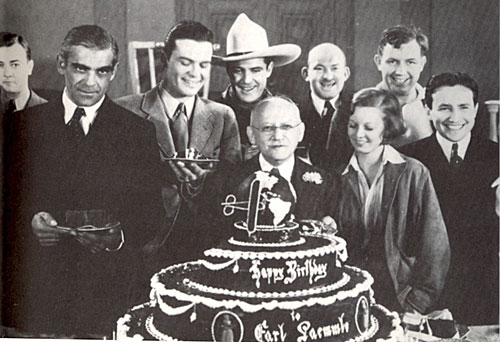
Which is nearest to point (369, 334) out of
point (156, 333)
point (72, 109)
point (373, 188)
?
point (373, 188)

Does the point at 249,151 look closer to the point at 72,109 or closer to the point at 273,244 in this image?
the point at 273,244

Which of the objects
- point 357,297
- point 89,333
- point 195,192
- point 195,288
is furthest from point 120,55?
point 357,297

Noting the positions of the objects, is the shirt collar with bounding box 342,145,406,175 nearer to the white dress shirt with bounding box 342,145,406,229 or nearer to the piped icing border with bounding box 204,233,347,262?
the white dress shirt with bounding box 342,145,406,229

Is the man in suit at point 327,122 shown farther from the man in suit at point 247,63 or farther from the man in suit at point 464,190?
the man in suit at point 464,190

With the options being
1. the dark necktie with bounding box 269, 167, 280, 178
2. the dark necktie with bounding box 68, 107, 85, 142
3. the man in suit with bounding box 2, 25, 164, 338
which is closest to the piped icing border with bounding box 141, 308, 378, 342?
the man in suit with bounding box 2, 25, 164, 338

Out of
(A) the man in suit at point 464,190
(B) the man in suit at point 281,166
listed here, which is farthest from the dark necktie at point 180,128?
(A) the man in suit at point 464,190

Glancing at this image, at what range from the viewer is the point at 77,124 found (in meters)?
2.84

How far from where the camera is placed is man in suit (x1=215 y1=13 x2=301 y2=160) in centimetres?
276

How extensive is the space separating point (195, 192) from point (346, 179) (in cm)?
69

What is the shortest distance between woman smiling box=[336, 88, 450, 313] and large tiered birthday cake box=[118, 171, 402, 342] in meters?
0.17

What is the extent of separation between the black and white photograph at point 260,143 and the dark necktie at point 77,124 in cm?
1

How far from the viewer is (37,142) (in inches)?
112

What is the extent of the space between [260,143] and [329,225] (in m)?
0.48

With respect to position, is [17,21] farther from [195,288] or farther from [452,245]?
[452,245]
